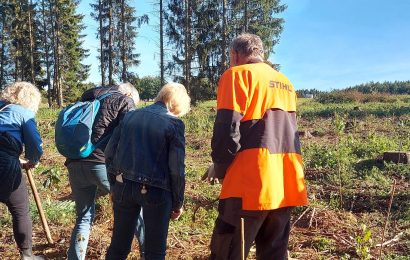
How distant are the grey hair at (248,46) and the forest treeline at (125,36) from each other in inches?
907

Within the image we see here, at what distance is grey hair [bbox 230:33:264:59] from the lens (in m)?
2.67

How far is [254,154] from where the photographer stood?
2500 mm

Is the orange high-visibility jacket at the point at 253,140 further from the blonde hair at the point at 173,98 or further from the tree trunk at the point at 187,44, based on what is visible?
the tree trunk at the point at 187,44

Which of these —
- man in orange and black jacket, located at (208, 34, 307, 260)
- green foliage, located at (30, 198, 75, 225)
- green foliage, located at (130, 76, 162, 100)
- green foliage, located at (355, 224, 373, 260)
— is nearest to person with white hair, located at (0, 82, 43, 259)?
green foliage, located at (30, 198, 75, 225)

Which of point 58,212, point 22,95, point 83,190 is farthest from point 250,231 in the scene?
point 58,212

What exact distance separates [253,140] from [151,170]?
75 centimetres

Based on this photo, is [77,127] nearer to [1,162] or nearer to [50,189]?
[1,162]

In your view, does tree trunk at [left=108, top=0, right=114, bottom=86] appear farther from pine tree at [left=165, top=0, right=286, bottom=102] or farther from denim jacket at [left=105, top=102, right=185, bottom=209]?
denim jacket at [left=105, top=102, right=185, bottom=209]

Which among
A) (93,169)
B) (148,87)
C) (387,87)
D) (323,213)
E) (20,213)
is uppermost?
(148,87)

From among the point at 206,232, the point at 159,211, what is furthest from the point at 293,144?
the point at 206,232

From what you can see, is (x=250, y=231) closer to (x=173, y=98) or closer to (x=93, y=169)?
(x=173, y=98)

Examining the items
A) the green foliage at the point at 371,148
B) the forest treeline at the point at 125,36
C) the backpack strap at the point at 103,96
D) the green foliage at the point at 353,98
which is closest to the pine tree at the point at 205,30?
the forest treeline at the point at 125,36

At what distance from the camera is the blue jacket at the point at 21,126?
3.50m

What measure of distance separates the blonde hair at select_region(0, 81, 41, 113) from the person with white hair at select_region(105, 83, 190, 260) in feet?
4.03
